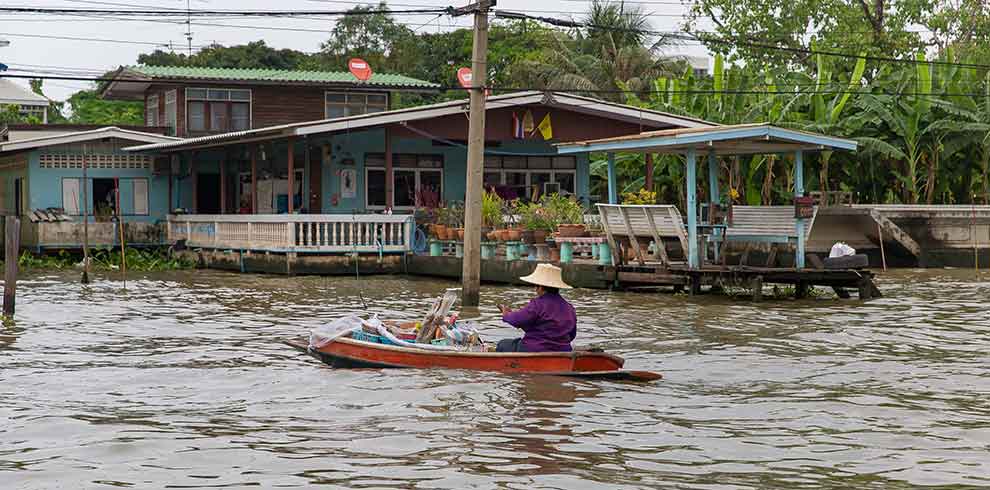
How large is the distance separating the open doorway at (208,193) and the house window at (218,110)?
150 centimetres

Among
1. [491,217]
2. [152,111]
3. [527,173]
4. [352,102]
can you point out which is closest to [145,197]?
[152,111]

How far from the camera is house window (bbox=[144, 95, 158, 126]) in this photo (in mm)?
43469

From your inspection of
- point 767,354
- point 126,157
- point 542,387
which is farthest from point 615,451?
point 126,157

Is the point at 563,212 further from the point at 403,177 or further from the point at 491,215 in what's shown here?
the point at 403,177

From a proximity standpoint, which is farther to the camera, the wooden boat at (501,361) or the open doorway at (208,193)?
the open doorway at (208,193)

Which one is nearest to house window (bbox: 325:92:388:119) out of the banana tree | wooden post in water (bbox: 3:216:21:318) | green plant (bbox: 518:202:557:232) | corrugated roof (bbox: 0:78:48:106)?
the banana tree

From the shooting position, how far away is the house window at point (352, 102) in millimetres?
41219

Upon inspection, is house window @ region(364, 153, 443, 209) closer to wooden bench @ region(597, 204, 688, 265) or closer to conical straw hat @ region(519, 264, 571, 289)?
wooden bench @ region(597, 204, 688, 265)

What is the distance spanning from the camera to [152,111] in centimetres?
4400

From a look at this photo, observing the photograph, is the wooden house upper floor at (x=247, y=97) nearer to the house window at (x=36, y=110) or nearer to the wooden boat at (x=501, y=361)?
the wooden boat at (x=501, y=361)

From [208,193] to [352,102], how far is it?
543 centimetres

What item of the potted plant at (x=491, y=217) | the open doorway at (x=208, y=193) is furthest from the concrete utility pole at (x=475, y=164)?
the open doorway at (x=208, y=193)

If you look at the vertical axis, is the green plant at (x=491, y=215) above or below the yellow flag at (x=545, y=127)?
below

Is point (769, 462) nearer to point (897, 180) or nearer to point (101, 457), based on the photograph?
point (101, 457)
